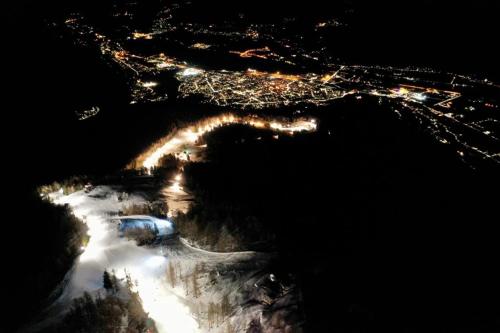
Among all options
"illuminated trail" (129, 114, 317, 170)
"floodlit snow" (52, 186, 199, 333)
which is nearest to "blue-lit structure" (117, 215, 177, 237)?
"floodlit snow" (52, 186, 199, 333)

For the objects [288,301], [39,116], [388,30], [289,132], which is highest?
[388,30]

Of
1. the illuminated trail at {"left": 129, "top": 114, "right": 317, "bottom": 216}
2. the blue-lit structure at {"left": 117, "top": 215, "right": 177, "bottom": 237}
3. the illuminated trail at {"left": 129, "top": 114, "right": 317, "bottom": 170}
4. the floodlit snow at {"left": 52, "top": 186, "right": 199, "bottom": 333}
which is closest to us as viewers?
the floodlit snow at {"left": 52, "top": 186, "right": 199, "bottom": 333}

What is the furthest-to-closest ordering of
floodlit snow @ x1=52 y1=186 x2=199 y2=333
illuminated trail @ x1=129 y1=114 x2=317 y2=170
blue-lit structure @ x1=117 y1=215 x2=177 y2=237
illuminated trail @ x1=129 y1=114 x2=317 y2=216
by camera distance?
illuminated trail @ x1=129 y1=114 x2=317 y2=170, illuminated trail @ x1=129 y1=114 x2=317 y2=216, blue-lit structure @ x1=117 y1=215 x2=177 y2=237, floodlit snow @ x1=52 y1=186 x2=199 y2=333

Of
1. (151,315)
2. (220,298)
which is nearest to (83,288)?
(151,315)

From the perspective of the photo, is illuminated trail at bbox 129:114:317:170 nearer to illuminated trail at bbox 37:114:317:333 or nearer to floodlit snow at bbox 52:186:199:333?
illuminated trail at bbox 37:114:317:333

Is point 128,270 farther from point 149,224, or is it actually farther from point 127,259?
point 149,224

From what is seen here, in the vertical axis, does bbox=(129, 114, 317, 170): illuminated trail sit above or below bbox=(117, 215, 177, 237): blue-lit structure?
below

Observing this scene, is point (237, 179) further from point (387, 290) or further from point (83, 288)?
point (387, 290)

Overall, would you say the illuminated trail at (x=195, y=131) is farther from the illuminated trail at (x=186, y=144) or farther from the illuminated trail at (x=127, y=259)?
the illuminated trail at (x=127, y=259)
